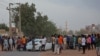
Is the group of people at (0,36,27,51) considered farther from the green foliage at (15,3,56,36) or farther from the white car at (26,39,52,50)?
the green foliage at (15,3,56,36)

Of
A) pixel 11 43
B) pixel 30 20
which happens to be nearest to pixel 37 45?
pixel 11 43

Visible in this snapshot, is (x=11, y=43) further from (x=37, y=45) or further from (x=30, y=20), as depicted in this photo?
(x=30, y=20)

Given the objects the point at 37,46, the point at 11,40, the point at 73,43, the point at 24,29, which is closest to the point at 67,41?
the point at 73,43

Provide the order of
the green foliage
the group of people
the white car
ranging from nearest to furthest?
the white car
the group of people
the green foliage

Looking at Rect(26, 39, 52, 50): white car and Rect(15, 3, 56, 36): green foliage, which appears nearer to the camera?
Rect(26, 39, 52, 50): white car

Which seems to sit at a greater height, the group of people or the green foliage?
the green foliage

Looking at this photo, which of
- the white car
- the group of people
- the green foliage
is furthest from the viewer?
the green foliage

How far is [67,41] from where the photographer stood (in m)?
38.1

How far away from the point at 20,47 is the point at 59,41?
28.3 ft

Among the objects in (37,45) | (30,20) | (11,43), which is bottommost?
(37,45)

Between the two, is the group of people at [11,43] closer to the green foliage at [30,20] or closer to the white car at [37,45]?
the white car at [37,45]

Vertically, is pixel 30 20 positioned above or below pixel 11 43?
above

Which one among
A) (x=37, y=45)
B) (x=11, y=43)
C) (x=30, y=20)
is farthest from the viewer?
(x=30, y=20)

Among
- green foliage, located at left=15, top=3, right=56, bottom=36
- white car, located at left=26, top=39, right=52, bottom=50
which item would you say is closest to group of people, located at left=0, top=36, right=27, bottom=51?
white car, located at left=26, top=39, right=52, bottom=50
